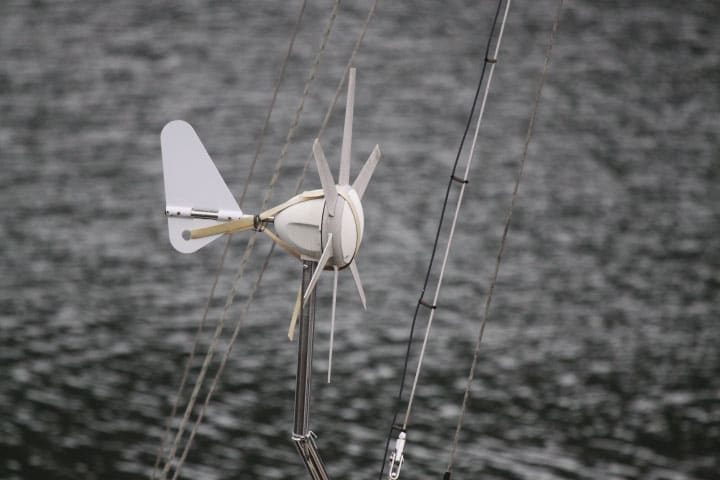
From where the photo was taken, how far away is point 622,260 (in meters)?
16.8

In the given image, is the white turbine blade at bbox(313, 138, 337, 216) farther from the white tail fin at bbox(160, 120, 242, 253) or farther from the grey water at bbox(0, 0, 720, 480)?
the grey water at bbox(0, 0, 720, 480)

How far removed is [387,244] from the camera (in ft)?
54.3

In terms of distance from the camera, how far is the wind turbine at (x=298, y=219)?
4.13 metres

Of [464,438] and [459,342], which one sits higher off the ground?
[459,342]

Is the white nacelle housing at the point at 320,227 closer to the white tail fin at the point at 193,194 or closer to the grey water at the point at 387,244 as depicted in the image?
the white tail fin at the point at 193,194

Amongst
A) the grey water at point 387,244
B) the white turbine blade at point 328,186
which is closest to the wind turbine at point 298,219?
the white turbine blade at point 328,186

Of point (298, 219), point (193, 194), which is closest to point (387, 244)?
point (193, 194)

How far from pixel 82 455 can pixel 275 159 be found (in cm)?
826

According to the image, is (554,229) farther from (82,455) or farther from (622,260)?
(82,455)

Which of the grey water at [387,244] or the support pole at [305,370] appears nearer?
the support pole at [305,370]

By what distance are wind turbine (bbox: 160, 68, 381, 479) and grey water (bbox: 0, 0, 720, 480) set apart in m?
7.50

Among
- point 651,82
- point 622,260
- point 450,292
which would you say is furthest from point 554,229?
point 651,82

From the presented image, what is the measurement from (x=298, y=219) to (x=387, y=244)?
12413mm

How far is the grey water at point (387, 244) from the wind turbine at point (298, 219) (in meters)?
7.50
